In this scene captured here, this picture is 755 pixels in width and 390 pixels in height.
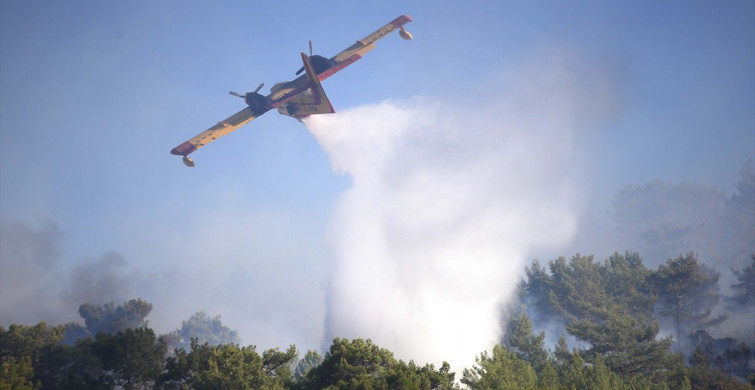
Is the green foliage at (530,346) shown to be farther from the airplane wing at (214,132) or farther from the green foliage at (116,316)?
the green foliage at (116,316)

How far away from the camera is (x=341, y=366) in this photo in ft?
131

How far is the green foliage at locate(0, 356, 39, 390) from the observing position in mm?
40812

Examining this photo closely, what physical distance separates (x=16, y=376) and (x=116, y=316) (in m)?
101

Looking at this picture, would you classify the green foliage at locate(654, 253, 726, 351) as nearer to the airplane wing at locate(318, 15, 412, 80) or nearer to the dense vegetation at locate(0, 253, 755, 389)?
the dense vegetation at locate(0, 253, 755, 389)

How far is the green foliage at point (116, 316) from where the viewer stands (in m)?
130

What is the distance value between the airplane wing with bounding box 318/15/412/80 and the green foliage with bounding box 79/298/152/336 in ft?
338

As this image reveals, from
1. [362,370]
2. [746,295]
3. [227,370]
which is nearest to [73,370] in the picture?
[227,370]

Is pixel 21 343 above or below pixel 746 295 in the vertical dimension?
below

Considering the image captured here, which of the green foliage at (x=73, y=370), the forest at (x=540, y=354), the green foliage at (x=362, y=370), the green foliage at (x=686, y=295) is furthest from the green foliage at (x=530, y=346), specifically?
the green foliage at (x=73, y=370)

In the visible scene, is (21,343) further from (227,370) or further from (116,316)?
(116,316)

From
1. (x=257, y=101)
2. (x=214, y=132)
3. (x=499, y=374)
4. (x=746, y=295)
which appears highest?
(x=746, y=295)

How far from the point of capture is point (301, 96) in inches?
2240

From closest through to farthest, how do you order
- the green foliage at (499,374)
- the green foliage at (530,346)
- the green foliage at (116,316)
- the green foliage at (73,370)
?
the green foliage at (499,374), the green foliage at (73,370), the green foliage at (530,346), the green foliage at (116,316)

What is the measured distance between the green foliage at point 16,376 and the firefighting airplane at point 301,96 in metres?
24.9
